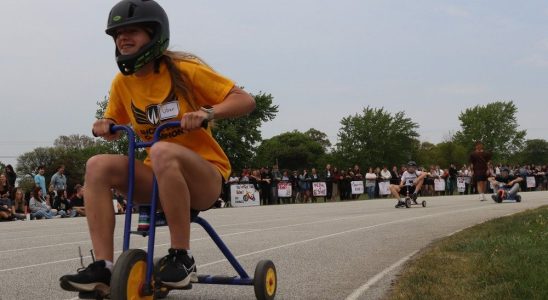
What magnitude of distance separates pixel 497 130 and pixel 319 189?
2787 inches

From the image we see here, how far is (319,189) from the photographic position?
96.2 feet

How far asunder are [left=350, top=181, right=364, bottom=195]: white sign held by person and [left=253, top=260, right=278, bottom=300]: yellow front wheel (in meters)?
27.1

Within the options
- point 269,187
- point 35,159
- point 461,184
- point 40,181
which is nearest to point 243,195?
point 269,187

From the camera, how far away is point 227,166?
13.4 feet

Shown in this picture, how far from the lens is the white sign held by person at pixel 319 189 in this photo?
95.5 feet

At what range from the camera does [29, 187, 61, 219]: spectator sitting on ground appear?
756 inches

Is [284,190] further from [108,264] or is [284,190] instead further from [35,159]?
[35,159]

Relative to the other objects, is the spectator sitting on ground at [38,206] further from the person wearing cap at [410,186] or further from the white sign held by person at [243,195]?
the person wearing cap at [410,186]

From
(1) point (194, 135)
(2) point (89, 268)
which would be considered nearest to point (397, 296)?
(1) point (194, 135)

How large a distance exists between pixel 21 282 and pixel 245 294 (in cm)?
193

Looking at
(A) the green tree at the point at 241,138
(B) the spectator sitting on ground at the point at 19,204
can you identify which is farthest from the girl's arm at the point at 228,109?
(A) the green tree at the point at 241,138

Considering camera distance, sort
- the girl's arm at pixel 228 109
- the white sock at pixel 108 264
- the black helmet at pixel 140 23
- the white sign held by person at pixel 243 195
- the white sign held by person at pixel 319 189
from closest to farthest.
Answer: the white sock at pixel 108 264 < the girl's arm at pixel 228 109 < the black helmet at pixel 140 23 < the white sign held by person at pixel 243 195 < the white sign held by person at pixel 319 189

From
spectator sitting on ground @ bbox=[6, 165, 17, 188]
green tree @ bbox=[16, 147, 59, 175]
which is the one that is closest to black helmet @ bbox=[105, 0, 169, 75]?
spectator sitting on ground @ bbox=[6, 165, 17, 188]

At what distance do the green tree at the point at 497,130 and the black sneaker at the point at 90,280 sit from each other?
93.2 meters
